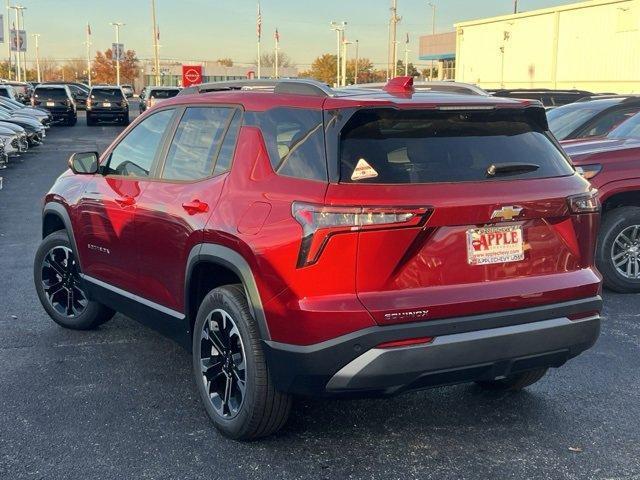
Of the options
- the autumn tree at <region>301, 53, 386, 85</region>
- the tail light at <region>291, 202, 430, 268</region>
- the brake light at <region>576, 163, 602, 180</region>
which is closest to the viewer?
the tail light at <region>291, 202, 430, 268</region>

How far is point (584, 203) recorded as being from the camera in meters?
3.92

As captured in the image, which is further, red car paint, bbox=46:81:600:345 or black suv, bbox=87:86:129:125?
black suv, bbox=87:86:129:125

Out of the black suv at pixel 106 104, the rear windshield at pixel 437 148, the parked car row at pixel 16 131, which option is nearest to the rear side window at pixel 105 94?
the black suv at pixel 106 104

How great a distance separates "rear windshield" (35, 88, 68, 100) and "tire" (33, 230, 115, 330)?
32.6 metres

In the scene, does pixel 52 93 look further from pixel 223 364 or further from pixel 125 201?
pixel 223 364

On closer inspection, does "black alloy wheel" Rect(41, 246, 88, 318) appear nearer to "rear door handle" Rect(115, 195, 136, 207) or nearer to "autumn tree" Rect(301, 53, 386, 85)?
"rear door handle" Rect(115, 195, 136, 207)

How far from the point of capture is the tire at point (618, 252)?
7.15 m

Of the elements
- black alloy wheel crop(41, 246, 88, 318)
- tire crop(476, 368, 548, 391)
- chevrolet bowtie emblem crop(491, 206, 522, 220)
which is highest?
chevrolet bowtie emblem crop(491, 206, 522, 220)

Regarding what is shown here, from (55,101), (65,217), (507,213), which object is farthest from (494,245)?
(55,101)

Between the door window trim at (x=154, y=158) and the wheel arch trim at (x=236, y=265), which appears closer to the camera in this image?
the wheel arch trim at (x=236, y=265)

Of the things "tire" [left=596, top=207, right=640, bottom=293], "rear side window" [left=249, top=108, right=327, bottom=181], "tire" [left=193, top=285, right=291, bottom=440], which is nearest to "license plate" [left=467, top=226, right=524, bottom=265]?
"rear side window" [left=249, top=108, right=327, bottom=181]

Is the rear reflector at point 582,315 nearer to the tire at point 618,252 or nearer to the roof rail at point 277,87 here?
the roof rail at point 277,87

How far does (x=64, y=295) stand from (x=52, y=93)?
108ft

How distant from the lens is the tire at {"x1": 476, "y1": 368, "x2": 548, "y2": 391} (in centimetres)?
456
